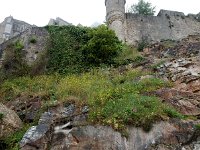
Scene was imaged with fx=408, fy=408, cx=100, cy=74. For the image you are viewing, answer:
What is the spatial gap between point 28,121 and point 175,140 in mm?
5491

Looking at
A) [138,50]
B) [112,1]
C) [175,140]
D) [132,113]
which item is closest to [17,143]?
[132,113]

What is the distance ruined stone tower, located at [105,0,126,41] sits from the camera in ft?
86.8

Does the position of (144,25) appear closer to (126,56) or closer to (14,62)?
(126,56)

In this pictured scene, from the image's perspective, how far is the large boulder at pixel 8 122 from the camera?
13.6 m

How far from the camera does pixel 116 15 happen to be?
2708 cm

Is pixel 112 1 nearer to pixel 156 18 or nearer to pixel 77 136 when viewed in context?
pixel 156 18

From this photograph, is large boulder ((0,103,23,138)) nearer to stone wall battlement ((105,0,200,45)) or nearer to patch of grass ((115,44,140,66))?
patch of grass ((115,44,140,66))

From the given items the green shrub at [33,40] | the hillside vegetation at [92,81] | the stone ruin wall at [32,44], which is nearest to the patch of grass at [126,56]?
the hillside vegetation at [92,81]

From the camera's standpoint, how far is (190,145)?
11789mm

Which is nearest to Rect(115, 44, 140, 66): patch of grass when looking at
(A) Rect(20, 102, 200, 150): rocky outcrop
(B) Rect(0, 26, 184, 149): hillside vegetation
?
(B) Rect(0, 26, 184, 149): hillside vegetation

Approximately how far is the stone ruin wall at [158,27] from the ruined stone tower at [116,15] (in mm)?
458

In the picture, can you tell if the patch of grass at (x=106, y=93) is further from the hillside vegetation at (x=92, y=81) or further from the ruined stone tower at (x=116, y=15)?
the ruined stone tower at (x=116, y=15)

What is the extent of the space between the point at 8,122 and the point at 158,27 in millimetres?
16522

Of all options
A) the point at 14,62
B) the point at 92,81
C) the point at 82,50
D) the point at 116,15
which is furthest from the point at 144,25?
the point at 92,81
